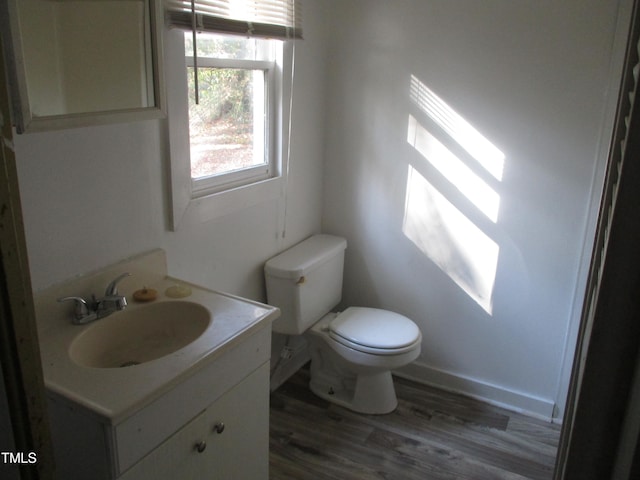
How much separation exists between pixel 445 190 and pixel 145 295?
1.50 metres

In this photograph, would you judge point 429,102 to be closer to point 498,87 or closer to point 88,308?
point 498,87

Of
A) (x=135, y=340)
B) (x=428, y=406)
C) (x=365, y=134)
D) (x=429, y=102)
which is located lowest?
(x=428, y=406)

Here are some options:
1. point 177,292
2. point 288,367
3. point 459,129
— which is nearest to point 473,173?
point 459,129

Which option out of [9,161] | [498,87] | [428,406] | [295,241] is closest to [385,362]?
[428,406]

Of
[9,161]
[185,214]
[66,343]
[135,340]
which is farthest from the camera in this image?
[185,214]

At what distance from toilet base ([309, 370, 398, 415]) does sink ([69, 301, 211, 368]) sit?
3.66ft

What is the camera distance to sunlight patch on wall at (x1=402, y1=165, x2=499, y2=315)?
8.46 feet

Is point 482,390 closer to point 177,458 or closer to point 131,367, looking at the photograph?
point 177,458

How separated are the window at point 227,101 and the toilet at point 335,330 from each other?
1.22 ft

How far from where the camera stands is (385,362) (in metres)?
2.41

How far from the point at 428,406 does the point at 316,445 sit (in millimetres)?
641

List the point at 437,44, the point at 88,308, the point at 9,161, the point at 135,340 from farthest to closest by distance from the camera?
the point at 437,44
the point at 135,340
the point at 88,308
the point at 9,161

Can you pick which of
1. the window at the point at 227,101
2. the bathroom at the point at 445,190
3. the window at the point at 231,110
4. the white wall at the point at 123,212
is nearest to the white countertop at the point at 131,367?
the white wall at the point at 123,212

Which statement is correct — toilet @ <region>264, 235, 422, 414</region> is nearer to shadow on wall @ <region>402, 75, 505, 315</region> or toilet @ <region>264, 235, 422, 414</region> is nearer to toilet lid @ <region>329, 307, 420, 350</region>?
toilet lid @ <region>329, 307, 420, 350</region>
